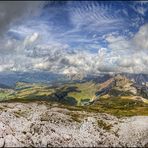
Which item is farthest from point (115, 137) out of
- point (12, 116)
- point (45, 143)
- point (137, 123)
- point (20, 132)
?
point (12, 116)

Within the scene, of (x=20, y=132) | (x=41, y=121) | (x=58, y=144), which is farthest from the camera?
(x=41, y=121)

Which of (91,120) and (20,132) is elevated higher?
(20,132)

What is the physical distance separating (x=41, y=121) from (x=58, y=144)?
18514 millimetres

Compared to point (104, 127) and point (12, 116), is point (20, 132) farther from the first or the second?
point (104, 127)

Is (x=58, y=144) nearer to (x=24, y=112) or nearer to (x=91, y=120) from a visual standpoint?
(x=91, y=120)

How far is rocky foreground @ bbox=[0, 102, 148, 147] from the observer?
292 ft

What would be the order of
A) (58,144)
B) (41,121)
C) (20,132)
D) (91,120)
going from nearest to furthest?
(58,144), (20,132), (41,121), (91,120)

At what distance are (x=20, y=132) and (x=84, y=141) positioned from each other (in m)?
21.9

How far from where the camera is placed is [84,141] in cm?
9069

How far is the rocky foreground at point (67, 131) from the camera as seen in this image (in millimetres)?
89000

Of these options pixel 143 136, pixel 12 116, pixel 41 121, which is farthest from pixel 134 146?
pixel 12 116

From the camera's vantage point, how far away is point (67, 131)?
97.2 m

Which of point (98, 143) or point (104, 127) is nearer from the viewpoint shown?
point (98, 143)

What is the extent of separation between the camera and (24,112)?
4892 inches
